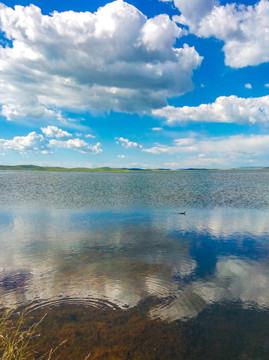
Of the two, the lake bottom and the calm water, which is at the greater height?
the calm water

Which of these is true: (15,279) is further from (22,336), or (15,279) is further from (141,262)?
(141,262)

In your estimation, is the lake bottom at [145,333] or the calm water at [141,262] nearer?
the lake bottom at [145,333]

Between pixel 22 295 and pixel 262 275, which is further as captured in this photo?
pixel 262 275

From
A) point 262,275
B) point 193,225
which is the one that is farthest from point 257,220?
point 262,275

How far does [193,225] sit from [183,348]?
19028mm

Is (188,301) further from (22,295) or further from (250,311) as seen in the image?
(22,295)

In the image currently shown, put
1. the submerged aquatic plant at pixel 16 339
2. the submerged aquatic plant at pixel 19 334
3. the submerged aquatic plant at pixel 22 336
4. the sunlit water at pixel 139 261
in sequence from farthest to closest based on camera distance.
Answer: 1. the sunlit water at pixel 139 261
2. the submerged aquatic plant at pixel 19 334
3. the submerged aquatic plant at pixel 22 336
4. the submerged aquatic plant at pixel 16 339

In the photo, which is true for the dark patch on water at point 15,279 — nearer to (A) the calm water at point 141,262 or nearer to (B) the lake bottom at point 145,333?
(A) the calm water at point 141,262

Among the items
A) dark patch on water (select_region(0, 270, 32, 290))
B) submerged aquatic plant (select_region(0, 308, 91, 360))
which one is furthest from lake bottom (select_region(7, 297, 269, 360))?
dark patch on water (select_region(0, 270, 32, 290))

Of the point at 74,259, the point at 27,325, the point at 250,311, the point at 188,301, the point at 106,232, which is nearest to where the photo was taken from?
the point at 27,325

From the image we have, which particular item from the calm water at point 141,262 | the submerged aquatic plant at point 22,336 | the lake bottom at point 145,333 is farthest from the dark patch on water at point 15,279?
the lake bottom at point 145,333

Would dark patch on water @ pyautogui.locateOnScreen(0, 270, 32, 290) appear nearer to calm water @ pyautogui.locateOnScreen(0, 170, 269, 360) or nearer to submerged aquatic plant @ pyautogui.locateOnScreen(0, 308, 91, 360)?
calm water @ pyautogui.locateOnScreen(0, 170, 269, 360)

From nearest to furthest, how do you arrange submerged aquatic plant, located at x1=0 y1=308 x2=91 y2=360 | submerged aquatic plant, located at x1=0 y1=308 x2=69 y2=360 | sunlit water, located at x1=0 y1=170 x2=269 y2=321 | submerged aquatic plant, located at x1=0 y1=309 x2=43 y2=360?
submerged aquatic plant, located at x1=0 y1=309 x2=43 y2=360 < submerged aquatic plant, located at x1=0 y1=308 x2=91 y2=360 < submerged aquatic plant, located at x1=0 y1=308 x2=69 y2=360 < sunlit water, located at x1=0 y1=170 x2=269 y2=321

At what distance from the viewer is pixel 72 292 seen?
1282 centimetres
